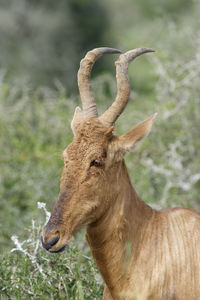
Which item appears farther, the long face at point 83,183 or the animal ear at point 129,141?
the animal ear at point 129,141

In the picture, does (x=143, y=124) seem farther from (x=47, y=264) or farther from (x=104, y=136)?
(x=47, y=264)

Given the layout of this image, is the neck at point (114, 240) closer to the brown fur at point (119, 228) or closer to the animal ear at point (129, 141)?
the brown fur at point (119, 228)

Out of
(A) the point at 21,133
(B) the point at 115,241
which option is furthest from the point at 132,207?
(A) the point at 21,133

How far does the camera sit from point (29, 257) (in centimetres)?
636

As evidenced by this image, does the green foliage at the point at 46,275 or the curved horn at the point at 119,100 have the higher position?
the curved horn at the point at 119,100

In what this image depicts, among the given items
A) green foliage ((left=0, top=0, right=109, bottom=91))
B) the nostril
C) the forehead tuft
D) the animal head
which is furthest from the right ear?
green foliage ((left=0, top=0, right=109, bottom=91))

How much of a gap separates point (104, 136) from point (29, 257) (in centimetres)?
166

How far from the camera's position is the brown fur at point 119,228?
5496 mm

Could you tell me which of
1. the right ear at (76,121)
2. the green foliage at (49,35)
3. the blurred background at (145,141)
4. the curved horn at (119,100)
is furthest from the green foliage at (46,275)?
the green foliage at (49,35)

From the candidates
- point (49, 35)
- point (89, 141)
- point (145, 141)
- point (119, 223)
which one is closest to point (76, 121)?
point (89, 141)

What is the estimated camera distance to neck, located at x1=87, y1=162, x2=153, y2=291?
18.8 feet

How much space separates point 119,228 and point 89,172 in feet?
2.17

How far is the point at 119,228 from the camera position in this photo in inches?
226

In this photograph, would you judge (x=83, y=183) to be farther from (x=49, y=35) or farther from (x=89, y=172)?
(x=49, y=35)
